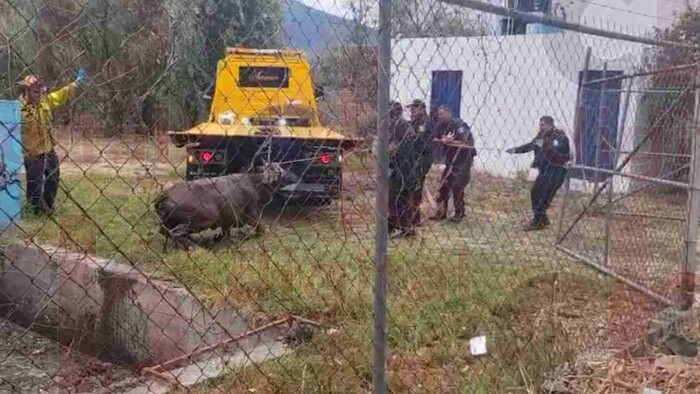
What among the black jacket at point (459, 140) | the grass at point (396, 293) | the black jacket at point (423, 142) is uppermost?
the black jacket at point (423, 142)

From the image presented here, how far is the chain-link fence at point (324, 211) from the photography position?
252 centimetres

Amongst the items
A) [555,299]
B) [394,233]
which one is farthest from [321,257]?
[555,299]

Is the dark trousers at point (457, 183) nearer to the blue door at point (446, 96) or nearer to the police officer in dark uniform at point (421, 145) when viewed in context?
the blue door at point (446, 96)

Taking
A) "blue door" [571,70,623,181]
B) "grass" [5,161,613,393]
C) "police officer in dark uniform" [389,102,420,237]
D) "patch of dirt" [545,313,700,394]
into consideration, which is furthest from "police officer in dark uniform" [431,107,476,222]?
"patch of dirt" [545,313,700,394]

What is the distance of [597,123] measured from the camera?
647cm

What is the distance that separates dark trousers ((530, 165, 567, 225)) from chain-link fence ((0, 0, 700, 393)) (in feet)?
0.13

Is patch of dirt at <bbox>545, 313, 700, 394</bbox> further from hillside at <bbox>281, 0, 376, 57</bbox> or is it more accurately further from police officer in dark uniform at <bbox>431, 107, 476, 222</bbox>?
police officer in dark uniform at <bbox>431, 107, 476, 222</bbox>

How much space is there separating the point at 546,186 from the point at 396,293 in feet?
14.6

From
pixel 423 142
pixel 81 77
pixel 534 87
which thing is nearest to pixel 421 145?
pixel 423 142

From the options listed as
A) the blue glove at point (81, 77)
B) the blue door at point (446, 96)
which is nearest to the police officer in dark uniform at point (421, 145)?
the blue door at point (446, 96)

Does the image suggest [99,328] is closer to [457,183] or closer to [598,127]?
[457,183]

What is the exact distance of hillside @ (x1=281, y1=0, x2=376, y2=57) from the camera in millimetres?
2226

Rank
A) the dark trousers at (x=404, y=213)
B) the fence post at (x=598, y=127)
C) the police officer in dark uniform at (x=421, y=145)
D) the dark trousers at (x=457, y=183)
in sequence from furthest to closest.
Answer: the dark trousers at (x=457, y=183)
the fence post at (x=598, y=127)
the police officer in dark uniform at (x=421, y=145)
the dark trousers at (x=404, y=213)

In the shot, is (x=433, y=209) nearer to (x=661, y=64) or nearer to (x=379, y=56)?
(x=661, y=64)
